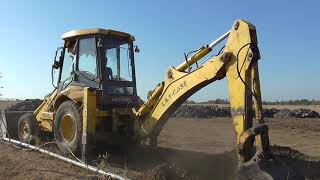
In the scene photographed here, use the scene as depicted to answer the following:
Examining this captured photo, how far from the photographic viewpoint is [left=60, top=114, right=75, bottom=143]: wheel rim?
10.9 m

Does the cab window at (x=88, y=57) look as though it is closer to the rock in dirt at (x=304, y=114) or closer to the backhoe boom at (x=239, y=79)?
the backhoe boom at (x=239, y=79)

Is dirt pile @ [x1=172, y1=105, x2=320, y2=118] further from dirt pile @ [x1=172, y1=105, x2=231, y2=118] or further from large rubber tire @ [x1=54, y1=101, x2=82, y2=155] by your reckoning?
large rubber tire @ [x1=54, y1=101, x2=82, y2=155]

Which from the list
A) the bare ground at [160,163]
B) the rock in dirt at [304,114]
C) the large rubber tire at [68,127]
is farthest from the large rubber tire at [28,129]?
the rock in dirt at [304,114]

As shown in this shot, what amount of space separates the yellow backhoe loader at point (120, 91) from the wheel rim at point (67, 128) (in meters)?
0.02

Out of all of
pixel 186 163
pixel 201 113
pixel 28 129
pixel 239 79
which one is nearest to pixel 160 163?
pixel 186 163

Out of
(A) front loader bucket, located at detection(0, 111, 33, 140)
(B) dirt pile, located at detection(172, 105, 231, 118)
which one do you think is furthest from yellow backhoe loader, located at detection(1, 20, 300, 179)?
(B) dirt pile, located at detection(172, 105, 231, 118)

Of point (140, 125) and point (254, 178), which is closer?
point (254, 178)

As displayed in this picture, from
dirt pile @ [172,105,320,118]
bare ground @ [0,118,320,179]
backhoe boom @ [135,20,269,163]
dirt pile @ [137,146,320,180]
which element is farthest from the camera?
dirt pile @ [172,105,320,118]

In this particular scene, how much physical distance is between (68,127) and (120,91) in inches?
59.3

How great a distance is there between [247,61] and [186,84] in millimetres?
1709

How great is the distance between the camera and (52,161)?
34.8 ft

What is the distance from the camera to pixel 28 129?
1291cm

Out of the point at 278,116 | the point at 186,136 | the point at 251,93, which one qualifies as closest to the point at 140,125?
the point at 251,93

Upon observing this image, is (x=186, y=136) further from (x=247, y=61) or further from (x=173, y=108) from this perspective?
(x=247, y=61)
